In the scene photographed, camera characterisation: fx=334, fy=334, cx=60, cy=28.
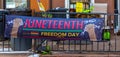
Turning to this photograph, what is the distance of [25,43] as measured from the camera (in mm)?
9656

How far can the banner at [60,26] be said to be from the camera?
29.7 ft

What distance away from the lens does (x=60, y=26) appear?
9.08 metres

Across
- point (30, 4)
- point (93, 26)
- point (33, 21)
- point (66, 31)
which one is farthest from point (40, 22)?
point (30, 4)

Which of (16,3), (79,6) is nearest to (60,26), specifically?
(79,6)

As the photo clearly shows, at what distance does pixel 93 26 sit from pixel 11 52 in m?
2.44

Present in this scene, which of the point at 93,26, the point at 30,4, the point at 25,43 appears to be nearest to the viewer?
the point at 93,26

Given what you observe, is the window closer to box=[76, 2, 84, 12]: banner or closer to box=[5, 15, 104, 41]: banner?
box=[76, 2, 84, 12]: banner

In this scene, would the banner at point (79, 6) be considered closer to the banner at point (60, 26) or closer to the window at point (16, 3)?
the window at point (16, 3)

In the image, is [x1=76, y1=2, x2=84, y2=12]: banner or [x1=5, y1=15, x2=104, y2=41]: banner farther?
[x1=76, y1=2, x2=84, y2=12]: banner

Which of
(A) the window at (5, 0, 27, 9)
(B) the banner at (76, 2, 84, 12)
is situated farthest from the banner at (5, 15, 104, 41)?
(A) the window at (5, 0, 27, 9)

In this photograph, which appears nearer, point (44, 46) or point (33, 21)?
point (33, 21)

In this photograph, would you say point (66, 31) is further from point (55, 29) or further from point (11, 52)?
point (11, 52)

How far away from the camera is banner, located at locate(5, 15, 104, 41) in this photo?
9062mm

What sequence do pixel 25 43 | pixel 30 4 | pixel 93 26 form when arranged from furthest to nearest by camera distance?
pixel 30 4 → pixel 25 43 → pixel 93 26
